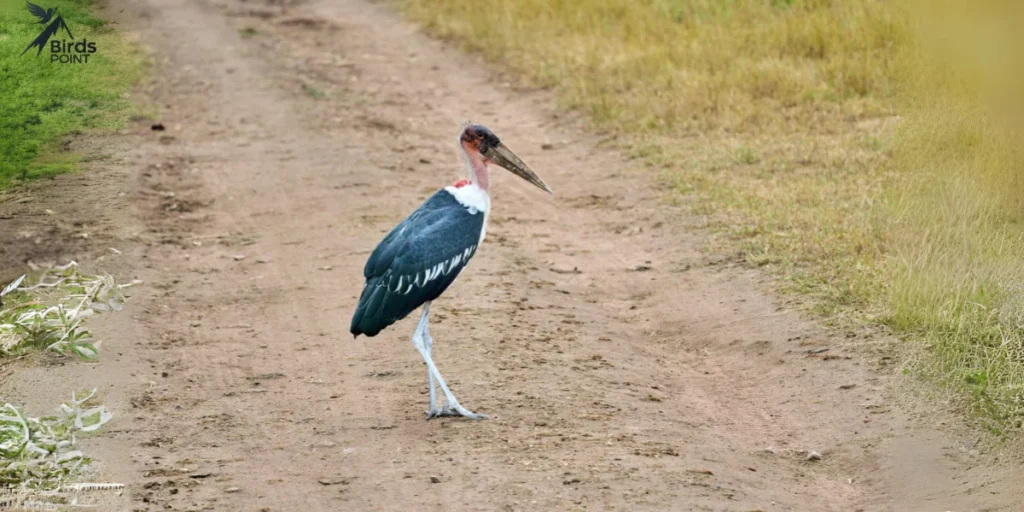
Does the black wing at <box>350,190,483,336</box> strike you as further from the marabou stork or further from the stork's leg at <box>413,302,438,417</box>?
the stork's leg at <box>413,302,438,417</box>

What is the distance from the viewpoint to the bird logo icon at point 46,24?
26.9 feet

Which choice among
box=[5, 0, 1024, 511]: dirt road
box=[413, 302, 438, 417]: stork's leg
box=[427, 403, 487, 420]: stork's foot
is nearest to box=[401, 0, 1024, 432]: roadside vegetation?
box=[5, 0, 1024, 511]: dirt road

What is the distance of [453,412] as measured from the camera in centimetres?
596

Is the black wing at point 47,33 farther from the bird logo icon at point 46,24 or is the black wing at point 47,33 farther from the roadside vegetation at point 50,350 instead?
the roadside vegetation at point 50,350

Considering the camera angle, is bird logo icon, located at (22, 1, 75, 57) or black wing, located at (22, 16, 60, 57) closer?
bird logo icon, located at (22, 1, 75, 57)

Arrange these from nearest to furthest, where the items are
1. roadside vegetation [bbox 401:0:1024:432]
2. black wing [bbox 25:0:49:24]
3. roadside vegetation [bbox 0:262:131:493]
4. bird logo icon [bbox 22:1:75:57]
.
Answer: roadside vegetation [bbox 0:262:131:493] < roadside vegetation [bbox 401:0:1024:432] < black wing [bbox 25:0:49:24] < bird logo icon [bbox 22:1:75:57]

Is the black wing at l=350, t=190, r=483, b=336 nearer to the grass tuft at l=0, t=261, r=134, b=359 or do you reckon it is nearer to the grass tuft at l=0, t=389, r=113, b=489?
the grass tuft at l=0, t=389, r=113, b=489

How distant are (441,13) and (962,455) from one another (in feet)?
39.0

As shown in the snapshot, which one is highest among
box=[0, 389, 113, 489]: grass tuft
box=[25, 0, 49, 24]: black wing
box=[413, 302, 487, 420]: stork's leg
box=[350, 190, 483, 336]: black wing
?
box=[25, 0, 49, 24]: black wing

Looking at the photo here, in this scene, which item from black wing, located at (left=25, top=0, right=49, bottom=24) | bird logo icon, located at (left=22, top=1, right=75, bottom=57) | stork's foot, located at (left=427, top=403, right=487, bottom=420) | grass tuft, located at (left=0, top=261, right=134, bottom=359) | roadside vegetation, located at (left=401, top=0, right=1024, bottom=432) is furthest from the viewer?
bird logo icon, located at (left=22, top=1, right=75, bottom=57)

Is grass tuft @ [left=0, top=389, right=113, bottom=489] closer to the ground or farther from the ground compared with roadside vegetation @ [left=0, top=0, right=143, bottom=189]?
closer to the ground

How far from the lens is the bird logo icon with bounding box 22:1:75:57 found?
8.20m

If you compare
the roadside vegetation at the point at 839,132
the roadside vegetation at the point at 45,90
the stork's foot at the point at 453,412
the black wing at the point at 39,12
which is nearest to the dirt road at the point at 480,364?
the stork's foot at the point at 453,412

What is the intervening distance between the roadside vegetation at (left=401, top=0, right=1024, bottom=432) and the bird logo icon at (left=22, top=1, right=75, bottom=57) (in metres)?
4.92
